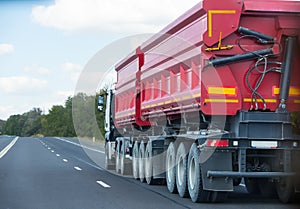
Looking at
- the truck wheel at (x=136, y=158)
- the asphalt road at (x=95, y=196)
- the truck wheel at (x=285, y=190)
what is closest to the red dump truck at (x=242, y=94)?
the truck wheel at (x=285, y=190)

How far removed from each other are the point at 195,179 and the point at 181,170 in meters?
1.44

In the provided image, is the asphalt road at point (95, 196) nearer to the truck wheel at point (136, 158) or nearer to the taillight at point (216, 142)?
the truck wheel at point (136, 158)

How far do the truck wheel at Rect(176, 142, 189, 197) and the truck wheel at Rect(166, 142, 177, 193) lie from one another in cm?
40

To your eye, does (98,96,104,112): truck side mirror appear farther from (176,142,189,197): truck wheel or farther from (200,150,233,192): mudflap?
(200,150,233,192): mudflap

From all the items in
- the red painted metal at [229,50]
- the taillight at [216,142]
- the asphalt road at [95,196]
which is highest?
the red painted metal at [229,50]

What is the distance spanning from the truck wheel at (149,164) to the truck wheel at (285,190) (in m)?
4.58

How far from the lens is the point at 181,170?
13.8 meters

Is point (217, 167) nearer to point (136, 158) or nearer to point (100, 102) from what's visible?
point (136, 158)

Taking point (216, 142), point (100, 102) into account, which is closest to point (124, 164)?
point (100, 102)

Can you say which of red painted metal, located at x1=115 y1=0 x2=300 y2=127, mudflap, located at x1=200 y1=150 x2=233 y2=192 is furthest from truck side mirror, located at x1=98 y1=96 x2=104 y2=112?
mudflap, located at x1=200 y1=150 x2=233 y2=192

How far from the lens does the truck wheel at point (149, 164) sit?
1686 centimetres

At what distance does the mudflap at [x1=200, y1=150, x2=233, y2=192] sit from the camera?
1190 centimetres

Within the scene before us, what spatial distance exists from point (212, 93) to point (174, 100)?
2583 mm

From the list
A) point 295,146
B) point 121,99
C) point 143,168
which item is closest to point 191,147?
point 295,146
